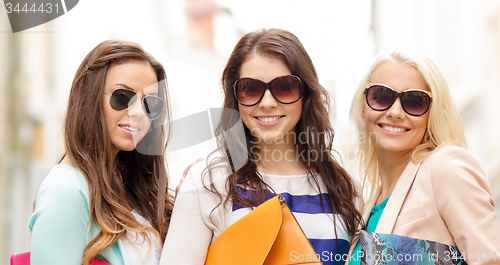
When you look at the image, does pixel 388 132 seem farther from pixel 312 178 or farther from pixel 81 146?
pixel 81 146

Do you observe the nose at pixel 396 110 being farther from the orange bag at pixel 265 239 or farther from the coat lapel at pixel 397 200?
the orange bag at pixel 265 239

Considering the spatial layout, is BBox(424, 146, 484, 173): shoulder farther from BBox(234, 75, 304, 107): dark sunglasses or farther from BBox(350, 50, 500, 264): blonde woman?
BBox(234, 75, 304, 107): dark sunglasses

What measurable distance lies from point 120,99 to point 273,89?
0.80 meters

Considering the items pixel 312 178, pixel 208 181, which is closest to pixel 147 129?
pixel 208 181

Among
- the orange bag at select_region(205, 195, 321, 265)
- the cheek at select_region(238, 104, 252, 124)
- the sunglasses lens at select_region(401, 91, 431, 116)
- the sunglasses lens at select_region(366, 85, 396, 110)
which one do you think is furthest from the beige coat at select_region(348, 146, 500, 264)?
the cheek at select_region(238, 104, 252, 124)

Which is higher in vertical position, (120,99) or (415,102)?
(120,99)

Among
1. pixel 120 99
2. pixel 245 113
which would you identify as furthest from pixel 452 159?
pixel 120 99

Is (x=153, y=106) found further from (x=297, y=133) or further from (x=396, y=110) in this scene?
(x=396, y=110)

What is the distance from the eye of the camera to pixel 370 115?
1.84 m

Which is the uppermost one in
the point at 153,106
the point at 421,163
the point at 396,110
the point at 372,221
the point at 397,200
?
the point at 153,106

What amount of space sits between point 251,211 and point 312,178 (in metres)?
0.43

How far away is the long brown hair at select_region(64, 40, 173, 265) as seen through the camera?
169cm

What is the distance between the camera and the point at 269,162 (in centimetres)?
186

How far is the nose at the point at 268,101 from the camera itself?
1.67 meters
